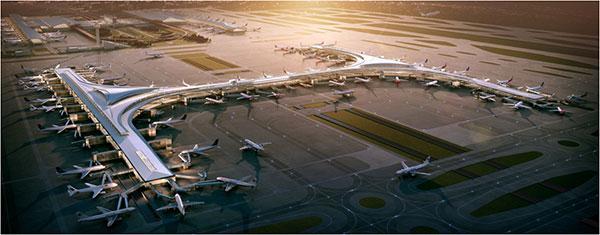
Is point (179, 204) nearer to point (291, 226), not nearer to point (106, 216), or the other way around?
point (106, 216)

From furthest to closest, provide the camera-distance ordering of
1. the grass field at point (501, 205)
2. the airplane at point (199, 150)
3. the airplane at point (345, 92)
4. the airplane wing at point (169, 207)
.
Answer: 1. the airplane at point (345, 92)
2. the airplane at point (199, 150)
3. the grass field at point (501, 205)
4. the airplane wing at point (169, 207)

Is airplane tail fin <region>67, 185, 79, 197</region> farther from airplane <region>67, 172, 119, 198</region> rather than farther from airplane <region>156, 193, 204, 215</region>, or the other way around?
airplane <region>156, 193, 204, 215</region>

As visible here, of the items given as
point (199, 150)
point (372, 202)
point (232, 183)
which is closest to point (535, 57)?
point (372, 202)

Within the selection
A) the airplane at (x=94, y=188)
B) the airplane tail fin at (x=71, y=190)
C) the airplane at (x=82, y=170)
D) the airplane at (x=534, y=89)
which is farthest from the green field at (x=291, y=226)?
the airplane at (x=534, y=89)

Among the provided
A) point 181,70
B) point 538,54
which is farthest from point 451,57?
point 181,70

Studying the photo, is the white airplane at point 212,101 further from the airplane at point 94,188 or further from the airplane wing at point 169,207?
the airplane wing at point 169,207

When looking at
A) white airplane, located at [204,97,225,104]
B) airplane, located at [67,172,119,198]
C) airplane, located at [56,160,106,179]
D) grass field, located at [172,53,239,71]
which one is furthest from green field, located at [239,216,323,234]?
grass field, located at [172,53,239,71]
